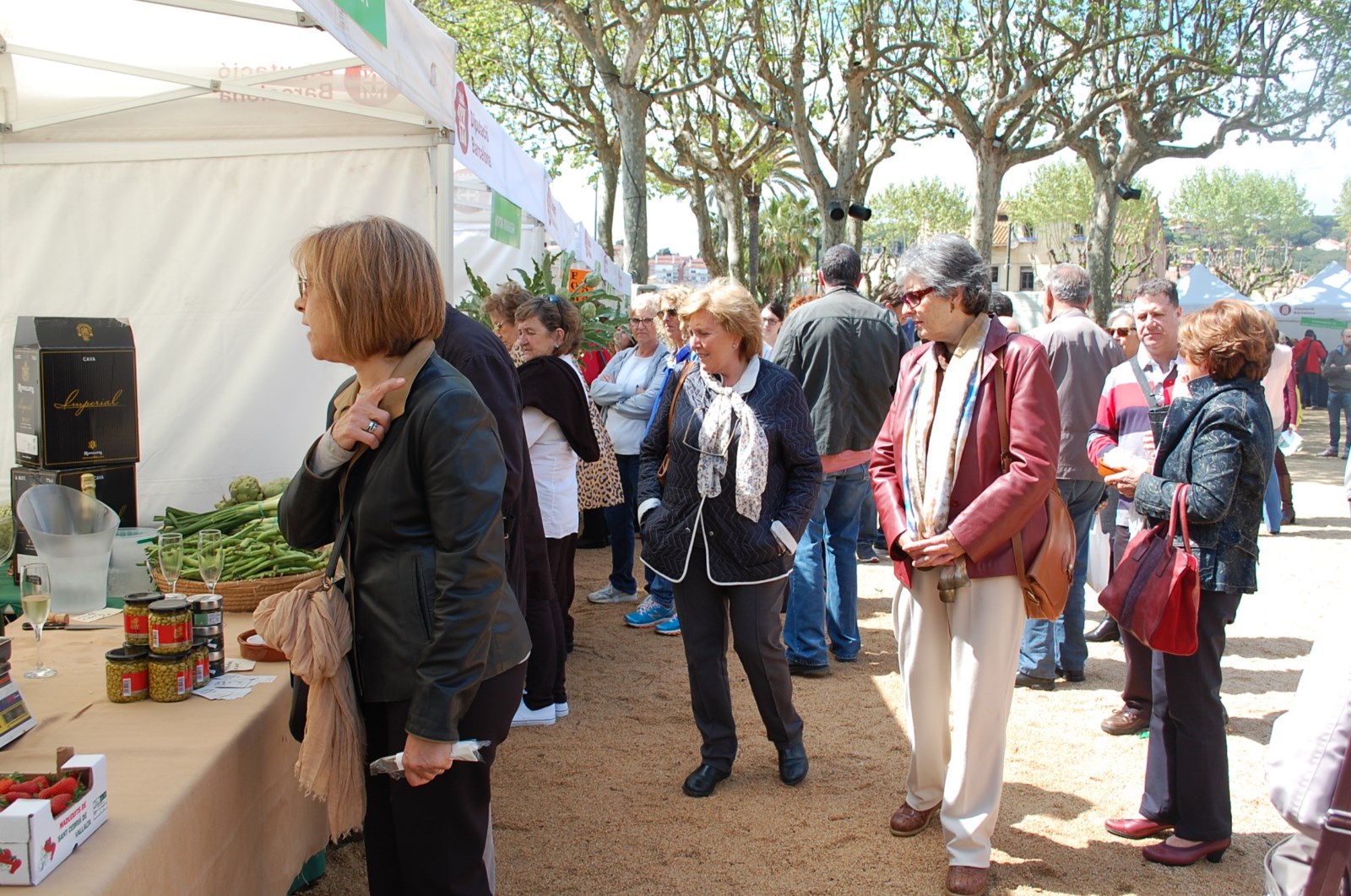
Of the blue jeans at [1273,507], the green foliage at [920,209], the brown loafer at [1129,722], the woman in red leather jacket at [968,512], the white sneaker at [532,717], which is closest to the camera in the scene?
the woman in red leather jacket at [968,512]

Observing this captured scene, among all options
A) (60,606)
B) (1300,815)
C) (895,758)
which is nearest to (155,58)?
(60,606)

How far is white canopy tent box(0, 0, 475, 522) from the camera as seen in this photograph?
466cm

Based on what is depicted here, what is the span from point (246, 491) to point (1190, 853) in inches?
148

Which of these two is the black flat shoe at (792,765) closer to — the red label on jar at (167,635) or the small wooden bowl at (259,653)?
the small wooden bowl at (259,653)

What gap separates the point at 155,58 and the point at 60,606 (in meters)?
2.61

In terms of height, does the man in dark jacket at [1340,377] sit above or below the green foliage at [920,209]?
below

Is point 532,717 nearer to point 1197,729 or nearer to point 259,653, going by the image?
point 259,653

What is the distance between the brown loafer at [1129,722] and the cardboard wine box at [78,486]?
4.22m

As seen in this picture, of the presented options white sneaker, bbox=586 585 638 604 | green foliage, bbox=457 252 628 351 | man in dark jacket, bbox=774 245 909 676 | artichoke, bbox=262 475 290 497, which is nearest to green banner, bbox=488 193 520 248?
green foliage, bbox=457 252 628 351

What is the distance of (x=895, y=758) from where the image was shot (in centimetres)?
415

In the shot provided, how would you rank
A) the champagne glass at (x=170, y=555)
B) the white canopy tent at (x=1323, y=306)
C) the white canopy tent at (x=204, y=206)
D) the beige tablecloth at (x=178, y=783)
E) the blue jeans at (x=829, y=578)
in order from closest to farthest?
the beige tablecloth at (x=178, y=783)
the champagne glass at (x=170, y=555)
the white canopy tent at (x=204, y=206)
the blue jeans at (x=829, y=578)
the white canopy tent at (x=1323, y=306)

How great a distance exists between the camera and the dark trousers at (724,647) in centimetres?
355

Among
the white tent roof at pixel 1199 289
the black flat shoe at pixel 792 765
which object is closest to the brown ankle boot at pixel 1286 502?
the black flat shoe at pixel 792 765

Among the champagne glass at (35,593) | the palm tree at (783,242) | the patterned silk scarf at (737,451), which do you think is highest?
the palm tree at (783,242)
